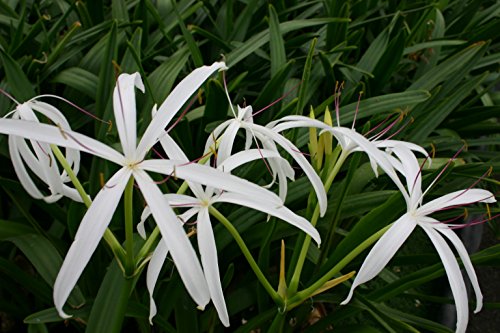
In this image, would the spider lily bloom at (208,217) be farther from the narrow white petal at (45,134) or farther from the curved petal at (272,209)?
the narrow white petal at (45,134)

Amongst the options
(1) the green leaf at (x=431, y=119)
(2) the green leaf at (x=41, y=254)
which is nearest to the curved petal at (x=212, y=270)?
(2) the green leaf at (x=41, y=254)

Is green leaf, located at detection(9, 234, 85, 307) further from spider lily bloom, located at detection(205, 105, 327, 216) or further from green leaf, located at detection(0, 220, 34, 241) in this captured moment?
spider lily bloom, located at detection(205, 105, 327, 216)

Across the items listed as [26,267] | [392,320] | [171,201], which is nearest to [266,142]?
[171,201]

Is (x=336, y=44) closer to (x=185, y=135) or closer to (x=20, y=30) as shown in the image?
(x=185, y=135)

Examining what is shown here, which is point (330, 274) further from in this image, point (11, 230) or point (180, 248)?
point (11, 230)

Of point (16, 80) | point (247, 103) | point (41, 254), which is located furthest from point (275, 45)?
point (41, 254)

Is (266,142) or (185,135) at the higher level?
(185,135)

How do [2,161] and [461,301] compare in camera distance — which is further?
[2,161]
